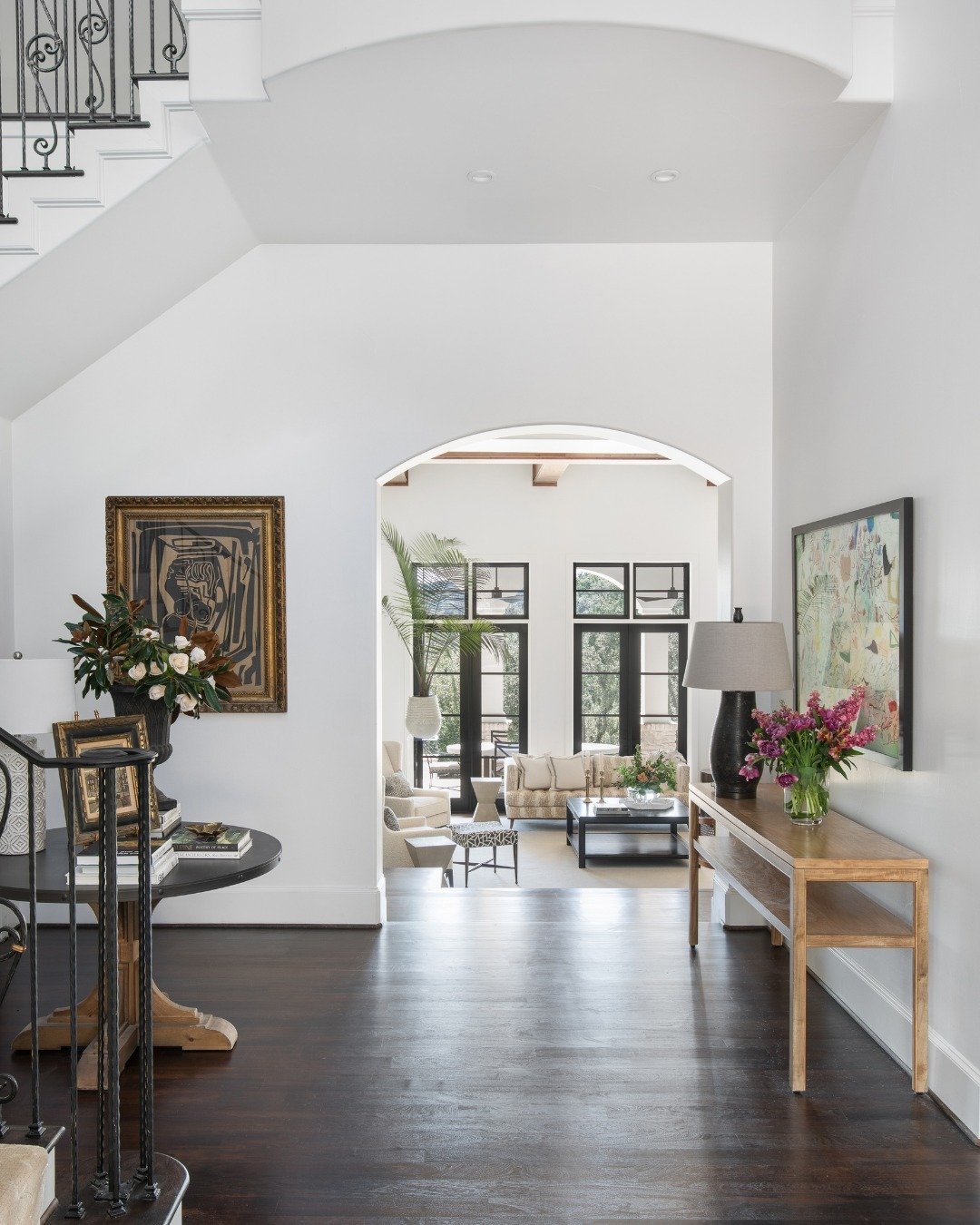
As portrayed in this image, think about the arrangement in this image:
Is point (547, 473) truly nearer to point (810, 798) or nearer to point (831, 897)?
point (810, 798)

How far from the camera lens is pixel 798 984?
305cm

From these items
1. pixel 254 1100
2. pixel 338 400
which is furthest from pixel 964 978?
pixel 338 400

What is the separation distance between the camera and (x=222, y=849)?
3.39 meters

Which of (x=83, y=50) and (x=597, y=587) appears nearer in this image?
(x=83, y=50)

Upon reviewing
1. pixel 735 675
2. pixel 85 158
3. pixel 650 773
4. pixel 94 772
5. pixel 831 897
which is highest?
pixel 85 158

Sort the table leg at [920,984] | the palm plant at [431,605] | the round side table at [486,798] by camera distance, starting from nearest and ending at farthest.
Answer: the table leg at [920,984], the palm plant at [431,605], the round side table at [486,798]

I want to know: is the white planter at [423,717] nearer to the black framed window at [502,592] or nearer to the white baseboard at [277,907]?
the black framed window at [502,592]

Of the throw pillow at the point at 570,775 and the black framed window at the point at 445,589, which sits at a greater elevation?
the black framed window at the point at 445,589

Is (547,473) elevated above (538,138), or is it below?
below

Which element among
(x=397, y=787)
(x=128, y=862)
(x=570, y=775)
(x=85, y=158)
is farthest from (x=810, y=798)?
(x=570, y=775)

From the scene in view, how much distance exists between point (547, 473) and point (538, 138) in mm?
6441

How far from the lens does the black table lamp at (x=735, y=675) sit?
3.92 metres

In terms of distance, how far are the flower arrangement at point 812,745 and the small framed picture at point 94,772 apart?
224 centimetres

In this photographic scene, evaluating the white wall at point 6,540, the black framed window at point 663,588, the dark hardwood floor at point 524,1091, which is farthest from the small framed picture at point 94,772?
the black framed window at point 663,588
